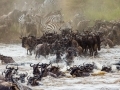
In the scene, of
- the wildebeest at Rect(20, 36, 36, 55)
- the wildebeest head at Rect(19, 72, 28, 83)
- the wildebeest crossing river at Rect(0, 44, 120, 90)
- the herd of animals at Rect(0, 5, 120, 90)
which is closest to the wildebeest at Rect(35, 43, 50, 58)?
the herd of animals at Rect(0, 5, 120, 90)

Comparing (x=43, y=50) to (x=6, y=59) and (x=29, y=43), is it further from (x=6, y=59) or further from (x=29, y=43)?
(x=6, y=59)

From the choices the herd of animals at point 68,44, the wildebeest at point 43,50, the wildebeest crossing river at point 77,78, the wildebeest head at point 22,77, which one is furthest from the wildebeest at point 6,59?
the wildebeest head at point 22,77

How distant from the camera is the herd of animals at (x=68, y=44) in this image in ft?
42.0

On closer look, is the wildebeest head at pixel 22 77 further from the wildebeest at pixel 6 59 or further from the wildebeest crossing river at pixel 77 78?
the wildebeest at pixel 6 59

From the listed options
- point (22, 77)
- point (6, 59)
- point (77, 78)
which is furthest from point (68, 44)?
point (22, 77)

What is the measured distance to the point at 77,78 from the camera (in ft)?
40.4

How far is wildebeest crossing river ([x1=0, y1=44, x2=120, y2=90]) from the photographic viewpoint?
11359 mm

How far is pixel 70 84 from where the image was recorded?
11594 mm

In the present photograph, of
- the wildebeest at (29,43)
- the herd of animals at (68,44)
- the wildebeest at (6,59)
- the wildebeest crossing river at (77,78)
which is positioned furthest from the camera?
the wildebeest at (29,43)

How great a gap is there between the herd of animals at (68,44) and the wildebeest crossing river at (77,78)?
0.18 metres

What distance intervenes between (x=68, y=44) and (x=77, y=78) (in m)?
2.99

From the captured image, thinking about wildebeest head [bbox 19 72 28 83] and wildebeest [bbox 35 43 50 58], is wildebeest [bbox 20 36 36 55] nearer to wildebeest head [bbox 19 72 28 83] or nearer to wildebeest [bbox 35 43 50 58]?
wildebeest [bbox 35 43 50 58]

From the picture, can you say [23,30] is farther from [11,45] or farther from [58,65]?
[58,65]

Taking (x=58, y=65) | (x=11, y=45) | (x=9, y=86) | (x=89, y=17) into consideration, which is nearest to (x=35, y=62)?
(x=58, y=65)
